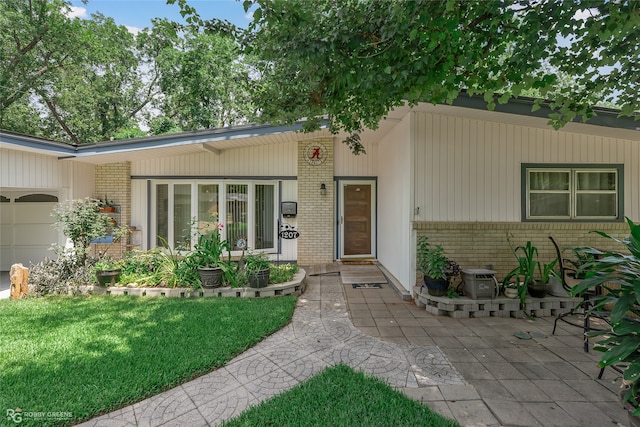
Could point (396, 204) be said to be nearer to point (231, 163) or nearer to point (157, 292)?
point (231, 163)

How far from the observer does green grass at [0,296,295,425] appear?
2.46m

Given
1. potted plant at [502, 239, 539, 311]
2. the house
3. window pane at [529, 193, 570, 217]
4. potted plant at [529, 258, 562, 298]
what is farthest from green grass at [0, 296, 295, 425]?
window pane at [529, 193, 570, 217]

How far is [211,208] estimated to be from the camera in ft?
26.2

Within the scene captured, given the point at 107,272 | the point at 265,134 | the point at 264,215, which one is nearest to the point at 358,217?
the point at 264,215

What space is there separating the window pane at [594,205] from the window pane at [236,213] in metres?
7.36

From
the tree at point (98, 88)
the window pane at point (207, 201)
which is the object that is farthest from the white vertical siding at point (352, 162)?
the tree at point (98, 88)

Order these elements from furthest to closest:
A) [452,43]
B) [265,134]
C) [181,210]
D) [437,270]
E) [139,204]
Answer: [181,210]
[139,204]
[265,134]
[437,270]
[452,43]

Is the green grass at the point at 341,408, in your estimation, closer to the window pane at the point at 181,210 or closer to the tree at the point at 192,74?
the window pane at the point at 181,210

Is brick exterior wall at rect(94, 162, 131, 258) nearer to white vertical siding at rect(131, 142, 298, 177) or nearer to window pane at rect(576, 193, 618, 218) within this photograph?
white vertical siding at rect(131, 142, 298, 177)

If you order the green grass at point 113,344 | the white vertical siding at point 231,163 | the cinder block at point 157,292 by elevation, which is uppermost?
the white vertical siding at point 231,163

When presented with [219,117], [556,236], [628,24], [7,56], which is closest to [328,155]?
[556,236]

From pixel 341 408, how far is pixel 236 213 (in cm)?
646

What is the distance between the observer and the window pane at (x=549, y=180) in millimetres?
5281

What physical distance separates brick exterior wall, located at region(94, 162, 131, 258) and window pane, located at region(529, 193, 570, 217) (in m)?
9.30
